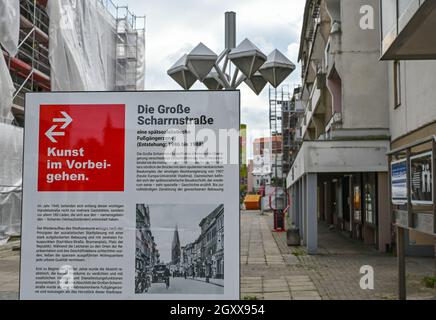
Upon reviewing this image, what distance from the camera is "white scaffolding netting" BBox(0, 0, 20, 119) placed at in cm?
1978

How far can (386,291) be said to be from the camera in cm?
926

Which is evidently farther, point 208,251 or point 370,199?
point 370,199

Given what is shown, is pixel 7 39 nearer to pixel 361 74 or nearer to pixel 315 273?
pixel 361 74

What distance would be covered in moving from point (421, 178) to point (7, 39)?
17.9m

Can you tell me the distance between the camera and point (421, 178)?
6504 millimetres

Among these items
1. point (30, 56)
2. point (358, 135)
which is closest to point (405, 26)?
point (358, 135)

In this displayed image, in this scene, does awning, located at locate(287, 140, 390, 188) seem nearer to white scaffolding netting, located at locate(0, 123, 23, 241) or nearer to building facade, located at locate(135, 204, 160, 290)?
white scaffolding netting, located at locate(0, 123, 23, 241)

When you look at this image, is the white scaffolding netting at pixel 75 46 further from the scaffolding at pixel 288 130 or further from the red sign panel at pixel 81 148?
the scaffolding at pixel 288 130

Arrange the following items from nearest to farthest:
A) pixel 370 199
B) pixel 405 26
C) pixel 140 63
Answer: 1. pixel 405 26
2. pixel 370 199
3. pixel 140 63

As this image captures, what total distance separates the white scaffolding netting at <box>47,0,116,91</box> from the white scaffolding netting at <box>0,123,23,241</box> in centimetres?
292

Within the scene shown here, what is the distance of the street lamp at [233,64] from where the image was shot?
9.73 m

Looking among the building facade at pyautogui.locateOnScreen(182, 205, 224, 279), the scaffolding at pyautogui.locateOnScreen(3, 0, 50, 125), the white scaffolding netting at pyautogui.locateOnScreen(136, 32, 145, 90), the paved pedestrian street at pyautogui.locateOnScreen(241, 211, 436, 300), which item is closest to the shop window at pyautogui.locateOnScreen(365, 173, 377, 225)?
the paved pedestrian street at pyautogui.locateOnScreen(241, 211, 436, 300)

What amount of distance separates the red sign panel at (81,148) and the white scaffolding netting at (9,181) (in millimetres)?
16610
